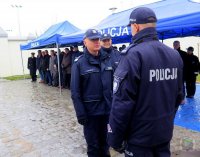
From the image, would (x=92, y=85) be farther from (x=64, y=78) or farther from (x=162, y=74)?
(x=64, y=78)

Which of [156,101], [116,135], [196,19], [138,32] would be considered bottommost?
[116,135]

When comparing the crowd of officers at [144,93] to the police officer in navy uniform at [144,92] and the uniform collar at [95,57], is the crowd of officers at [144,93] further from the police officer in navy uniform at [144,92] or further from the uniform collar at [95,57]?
the uniform collar at [95,57]

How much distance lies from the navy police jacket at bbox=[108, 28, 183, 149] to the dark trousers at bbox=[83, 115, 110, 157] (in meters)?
1.26

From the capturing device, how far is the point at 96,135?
12.2 feet

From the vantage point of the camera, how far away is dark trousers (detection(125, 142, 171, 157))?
2387 mm

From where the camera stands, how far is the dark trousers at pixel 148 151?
7.83 ft

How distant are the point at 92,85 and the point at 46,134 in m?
2.94

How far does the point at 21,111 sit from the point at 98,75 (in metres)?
5.88

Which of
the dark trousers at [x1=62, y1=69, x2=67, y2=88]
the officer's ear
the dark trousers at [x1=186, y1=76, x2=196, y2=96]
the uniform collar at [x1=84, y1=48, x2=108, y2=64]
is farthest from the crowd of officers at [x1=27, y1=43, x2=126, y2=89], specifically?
the officer's ear

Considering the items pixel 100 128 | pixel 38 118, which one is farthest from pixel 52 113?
pixel 100 128

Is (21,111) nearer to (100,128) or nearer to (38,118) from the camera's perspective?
(38,118)

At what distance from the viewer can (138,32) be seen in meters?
2.35

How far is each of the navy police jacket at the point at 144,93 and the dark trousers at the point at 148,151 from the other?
0.17 ft

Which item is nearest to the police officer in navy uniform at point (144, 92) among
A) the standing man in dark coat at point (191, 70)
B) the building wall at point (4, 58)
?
the standing man in dark coat at point (191, 70)
